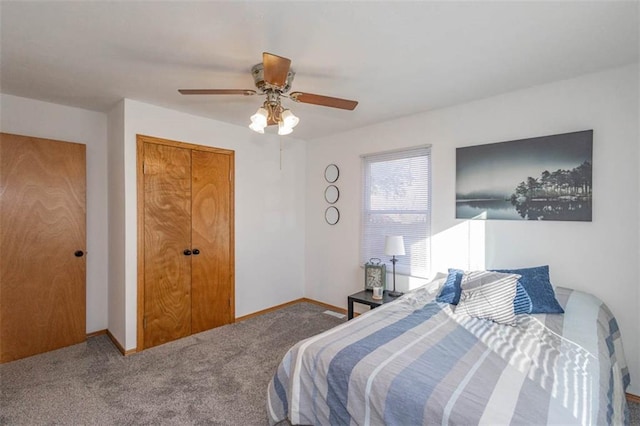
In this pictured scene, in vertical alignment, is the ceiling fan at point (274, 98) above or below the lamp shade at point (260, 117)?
above

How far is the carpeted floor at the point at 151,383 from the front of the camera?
6.63 feet

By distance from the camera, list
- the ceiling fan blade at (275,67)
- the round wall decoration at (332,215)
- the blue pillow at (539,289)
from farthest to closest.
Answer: the round wall decoration at (332,215) < the blue pillow at (539,289) < the ceiling fan blade at (275,67)

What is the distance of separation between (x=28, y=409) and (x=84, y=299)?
1.24 meters

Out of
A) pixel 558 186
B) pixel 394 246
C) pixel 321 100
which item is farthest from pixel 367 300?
pixel 321 100

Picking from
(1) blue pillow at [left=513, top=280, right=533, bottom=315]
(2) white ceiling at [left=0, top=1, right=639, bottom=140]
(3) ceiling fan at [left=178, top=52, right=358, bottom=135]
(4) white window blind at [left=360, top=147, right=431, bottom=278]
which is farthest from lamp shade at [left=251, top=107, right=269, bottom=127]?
(1) blue pillow at [left=513, top=280, right=533, bottom=315]

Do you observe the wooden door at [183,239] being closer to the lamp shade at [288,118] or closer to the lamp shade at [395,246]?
the lamp shade at [288,118]

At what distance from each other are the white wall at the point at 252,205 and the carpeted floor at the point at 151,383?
1.29 feet

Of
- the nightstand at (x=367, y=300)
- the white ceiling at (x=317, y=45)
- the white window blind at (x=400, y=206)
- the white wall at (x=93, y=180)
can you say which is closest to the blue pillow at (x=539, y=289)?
the white window blind at (x=400, y=206)

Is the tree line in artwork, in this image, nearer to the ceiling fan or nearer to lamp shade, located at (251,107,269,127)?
the ceiling fan

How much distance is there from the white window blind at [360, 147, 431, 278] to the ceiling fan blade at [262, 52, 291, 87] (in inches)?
81.4

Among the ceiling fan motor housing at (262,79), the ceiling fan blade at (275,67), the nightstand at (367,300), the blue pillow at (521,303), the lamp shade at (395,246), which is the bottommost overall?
the nightstand at (367,300)

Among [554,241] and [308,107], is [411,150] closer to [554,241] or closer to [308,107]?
[308,107]

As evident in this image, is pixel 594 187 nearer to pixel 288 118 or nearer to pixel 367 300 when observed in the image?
pixel 367 300

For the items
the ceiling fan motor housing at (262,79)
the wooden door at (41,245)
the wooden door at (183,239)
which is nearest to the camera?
the ceiling fan motor housing at (262,79)
